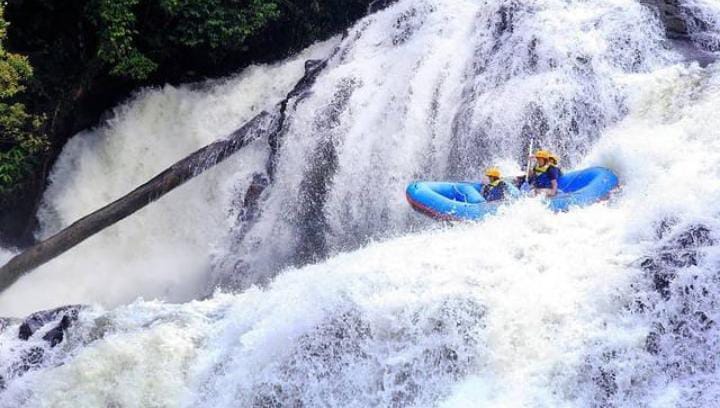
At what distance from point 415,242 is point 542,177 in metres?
1.71

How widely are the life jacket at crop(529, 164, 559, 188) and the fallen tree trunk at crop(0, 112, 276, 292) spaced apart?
4328mm

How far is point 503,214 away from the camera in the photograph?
8.32 m

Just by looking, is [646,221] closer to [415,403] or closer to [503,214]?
[503,214]

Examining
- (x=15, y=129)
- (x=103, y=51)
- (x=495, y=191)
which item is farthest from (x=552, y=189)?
(x=15, y=129)

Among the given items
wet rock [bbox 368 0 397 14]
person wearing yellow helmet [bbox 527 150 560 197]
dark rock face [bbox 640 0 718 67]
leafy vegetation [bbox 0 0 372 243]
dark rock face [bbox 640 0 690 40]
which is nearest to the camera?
person wearing yellow helmet [bbox 527 150 560 197]

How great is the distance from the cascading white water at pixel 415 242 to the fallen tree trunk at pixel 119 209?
46 cm

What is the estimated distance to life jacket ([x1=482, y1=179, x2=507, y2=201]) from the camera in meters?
8.89

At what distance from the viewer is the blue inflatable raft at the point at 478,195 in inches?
332

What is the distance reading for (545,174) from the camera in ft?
29.4

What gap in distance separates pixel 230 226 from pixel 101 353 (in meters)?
4.45

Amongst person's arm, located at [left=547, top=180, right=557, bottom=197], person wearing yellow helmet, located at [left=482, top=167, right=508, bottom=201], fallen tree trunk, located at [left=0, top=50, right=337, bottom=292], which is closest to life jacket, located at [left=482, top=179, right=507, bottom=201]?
person wearing yellow helmet, located at [left=482, top=167, right=508, bottom=201]

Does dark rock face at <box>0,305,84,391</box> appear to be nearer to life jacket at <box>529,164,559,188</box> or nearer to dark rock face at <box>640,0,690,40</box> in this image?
life jacket at <box>529,164,559,188</box>

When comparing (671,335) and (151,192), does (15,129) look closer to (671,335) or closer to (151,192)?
(151,192)

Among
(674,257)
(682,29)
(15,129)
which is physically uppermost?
(15,129)
